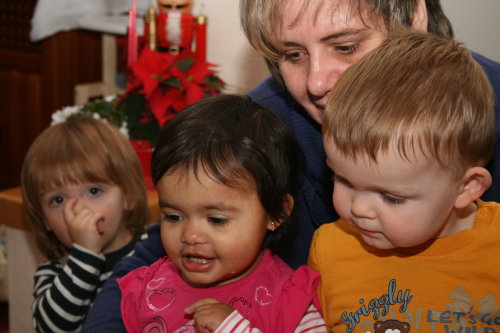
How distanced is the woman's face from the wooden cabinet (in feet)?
7.64

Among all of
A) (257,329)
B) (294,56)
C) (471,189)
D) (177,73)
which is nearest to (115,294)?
(257,329)

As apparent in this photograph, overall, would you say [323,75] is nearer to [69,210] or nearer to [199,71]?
Result: [69,210]

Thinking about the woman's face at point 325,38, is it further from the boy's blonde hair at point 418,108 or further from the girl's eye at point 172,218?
the girl's eye at point 172,218

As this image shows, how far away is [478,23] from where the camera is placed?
190 cm

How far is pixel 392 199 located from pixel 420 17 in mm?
473

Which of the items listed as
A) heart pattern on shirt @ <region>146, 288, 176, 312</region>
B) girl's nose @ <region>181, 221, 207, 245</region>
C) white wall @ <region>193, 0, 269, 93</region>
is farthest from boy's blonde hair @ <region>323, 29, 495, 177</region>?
white wall @ <region>193, 0, 269, 93</region>

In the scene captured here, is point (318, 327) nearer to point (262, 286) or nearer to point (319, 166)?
point (262, 286)

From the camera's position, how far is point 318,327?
1.18 meters

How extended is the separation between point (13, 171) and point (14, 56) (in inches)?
28.3

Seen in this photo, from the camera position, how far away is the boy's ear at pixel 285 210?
1.26 m

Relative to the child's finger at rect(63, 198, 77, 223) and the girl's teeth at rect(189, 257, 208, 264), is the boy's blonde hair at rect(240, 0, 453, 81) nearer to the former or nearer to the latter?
the girl's teeth at rect(189, 257, 208, 264)

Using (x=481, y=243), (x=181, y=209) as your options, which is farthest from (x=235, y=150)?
(x=481, y=243)

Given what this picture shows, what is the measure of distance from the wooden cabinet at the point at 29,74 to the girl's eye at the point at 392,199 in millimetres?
2677

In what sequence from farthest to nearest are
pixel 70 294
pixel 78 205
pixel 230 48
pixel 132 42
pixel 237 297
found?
pixel 230 48 < pixel 132 42 < pixel 78 205 < pixel 70 294 < pixel 237 297
